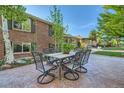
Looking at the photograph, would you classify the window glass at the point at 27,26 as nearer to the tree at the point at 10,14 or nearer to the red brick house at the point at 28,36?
the red brick house at the point at 28,36

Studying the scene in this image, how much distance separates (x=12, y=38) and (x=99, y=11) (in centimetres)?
898

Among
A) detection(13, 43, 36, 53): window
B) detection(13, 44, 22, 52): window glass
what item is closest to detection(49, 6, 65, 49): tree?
detection(13, 43, 36, 53): window

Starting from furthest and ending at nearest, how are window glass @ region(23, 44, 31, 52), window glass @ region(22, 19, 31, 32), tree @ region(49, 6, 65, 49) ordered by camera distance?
tree @ region(49, 6, 65, 49) → window glass @ region(23, 44, 31, 52) → window glass @ region(22, 19, 31, 32)

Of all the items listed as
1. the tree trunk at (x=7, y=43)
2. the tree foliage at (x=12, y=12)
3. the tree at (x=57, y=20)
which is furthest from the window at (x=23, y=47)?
the tree foliage at (x=12, y=12)

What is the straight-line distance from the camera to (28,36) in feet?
34.6

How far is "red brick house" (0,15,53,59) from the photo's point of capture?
9.24 meters

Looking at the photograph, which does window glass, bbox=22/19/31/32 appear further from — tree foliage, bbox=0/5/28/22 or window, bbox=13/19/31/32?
tree foliage, bbox=0/5/28/22

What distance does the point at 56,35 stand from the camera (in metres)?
11.3

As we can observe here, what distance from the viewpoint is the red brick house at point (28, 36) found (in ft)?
30.3

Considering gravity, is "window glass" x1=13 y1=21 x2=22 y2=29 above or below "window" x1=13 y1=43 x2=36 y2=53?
above

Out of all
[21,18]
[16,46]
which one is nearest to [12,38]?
[16,46]

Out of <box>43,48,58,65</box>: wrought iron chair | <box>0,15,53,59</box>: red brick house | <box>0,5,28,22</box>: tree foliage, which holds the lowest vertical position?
<box>43,48,58,65</box>: wrought iron chair

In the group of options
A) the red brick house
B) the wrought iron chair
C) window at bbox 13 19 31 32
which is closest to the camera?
the wrought iron chair
